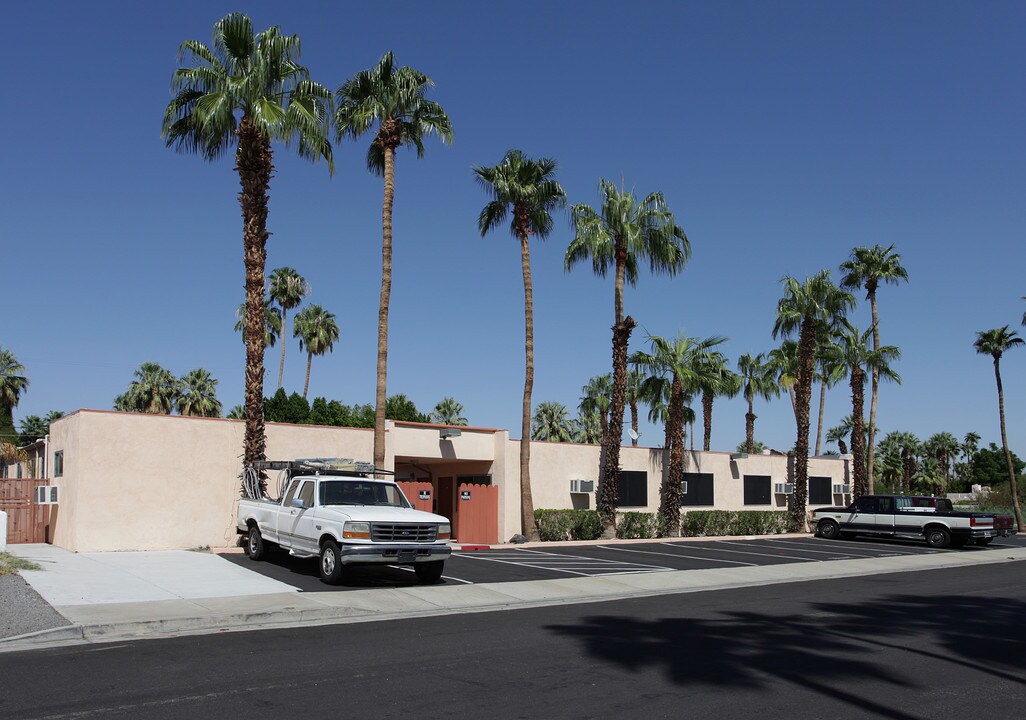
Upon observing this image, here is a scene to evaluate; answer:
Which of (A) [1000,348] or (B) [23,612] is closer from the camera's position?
(B) [23,612]

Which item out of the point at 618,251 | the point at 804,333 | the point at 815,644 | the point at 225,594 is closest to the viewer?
the point at 815,644

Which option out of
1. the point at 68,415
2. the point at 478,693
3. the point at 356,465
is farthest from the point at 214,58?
the point at 478,693

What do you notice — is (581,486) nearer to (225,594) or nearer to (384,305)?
(384,305)

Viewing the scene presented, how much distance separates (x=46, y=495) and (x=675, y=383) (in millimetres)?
20333

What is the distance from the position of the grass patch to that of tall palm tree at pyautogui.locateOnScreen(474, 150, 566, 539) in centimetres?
1452

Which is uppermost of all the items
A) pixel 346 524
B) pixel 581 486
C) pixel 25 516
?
pixel 581 486

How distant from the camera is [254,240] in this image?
2195cm

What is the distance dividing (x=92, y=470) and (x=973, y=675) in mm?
18320

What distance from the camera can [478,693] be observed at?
8.19m

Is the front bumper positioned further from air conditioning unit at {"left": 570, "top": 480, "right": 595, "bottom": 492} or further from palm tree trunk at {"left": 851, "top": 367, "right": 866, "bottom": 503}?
palm tree trunk at {"left": 851, "top": 367, "right": 866, "bottom": 503}

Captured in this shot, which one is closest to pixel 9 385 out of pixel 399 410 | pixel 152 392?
pixel 152 392

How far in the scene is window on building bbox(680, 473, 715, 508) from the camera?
34.2m

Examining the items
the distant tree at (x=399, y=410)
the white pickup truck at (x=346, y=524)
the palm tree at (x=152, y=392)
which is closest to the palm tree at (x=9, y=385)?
the palm tree at (x=152, y=392)

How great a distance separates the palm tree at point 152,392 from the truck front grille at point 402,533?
148 feet
